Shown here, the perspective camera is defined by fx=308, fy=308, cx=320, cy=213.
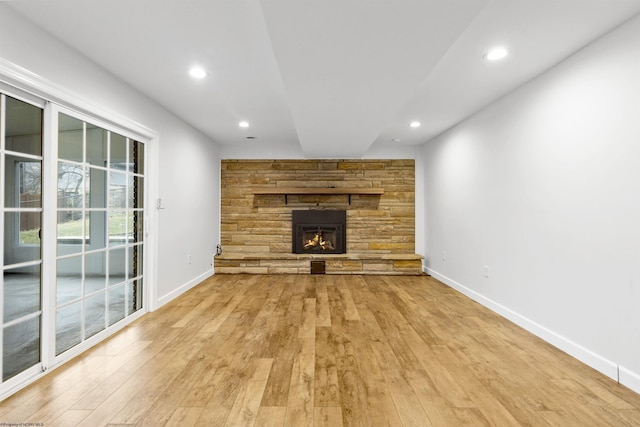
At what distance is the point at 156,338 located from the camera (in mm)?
2619

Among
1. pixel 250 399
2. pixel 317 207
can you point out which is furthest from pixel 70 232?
pixel 317 207

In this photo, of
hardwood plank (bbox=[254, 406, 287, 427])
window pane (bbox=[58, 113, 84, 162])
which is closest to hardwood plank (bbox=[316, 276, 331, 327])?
hardwood plank (bbox=[254, 406, 287, 427])

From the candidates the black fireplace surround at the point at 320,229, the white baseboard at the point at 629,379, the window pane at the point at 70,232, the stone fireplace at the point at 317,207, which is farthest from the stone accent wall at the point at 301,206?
the white baseboard at the point at 629,379

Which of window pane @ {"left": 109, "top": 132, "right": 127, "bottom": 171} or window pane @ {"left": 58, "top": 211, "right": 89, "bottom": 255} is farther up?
window pane @ {"left": 109, "top": 132, "right": 127, "bottom": 171}

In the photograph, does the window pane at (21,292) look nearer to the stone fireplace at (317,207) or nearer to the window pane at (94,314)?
the window pane at (94,314)

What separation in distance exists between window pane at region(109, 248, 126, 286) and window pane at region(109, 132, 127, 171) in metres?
0.80

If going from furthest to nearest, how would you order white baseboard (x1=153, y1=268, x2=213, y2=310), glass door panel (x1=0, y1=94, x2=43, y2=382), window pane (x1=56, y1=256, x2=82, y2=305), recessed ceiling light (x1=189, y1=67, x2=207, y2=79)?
1. white baseboard (x1=153, y1=268, x2=213, y2=310)
2. recessed ceiling light (x1=189, y1=67, x2=207, y2=79)
3. window pane (x1=56, y1=256, x2=82, y2=305)
4. glass door panel (x1=0, y1=94, x2=43, y2=382)

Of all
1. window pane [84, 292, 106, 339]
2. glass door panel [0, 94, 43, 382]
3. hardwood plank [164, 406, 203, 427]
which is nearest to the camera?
hardwood plank [164, 406, 203, 427]

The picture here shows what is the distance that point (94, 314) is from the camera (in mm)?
2613

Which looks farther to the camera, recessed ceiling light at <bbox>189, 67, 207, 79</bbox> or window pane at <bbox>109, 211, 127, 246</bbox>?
window pane at <bbox>109, 211, 127, 246</bbox>

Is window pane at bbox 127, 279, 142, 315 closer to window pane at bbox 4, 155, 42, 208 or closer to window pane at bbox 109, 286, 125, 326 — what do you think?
window pane at bbox 109, 286, 125, 326

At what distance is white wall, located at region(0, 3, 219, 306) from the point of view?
199 cm

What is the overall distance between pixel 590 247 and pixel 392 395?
1.79m

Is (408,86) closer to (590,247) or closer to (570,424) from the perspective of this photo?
(590,247)
